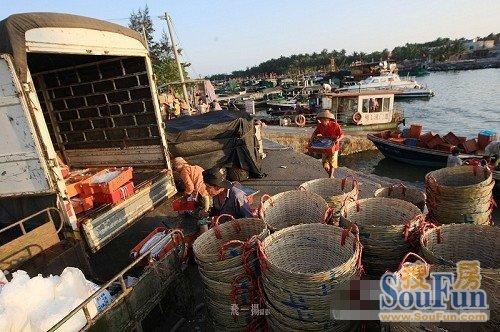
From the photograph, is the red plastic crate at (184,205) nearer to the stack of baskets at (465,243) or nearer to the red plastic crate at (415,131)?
the stack of baskets at (465,243)

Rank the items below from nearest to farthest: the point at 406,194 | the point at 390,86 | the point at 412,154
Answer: the point at 406,194, the point at 412,154, the point at 390,86

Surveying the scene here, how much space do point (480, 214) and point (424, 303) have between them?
196 centimetres

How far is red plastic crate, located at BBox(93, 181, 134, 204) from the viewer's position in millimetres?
5527

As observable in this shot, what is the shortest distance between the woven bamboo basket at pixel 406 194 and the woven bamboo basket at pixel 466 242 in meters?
1.11

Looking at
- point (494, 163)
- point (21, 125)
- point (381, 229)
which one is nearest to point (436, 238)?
point (381, 229)

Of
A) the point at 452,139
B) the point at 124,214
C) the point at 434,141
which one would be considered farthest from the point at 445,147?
the point at 124,214

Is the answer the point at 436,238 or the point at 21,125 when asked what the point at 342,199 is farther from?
the point at 21,125

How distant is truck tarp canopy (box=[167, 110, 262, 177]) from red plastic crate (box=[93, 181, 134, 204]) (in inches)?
98.1

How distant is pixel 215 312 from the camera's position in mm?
3396

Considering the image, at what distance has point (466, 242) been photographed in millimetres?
3025

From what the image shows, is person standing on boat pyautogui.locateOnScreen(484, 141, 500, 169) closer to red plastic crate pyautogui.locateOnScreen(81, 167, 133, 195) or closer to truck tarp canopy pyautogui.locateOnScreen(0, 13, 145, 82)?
red plastic crate pyautogui.locateOnScreen(81, 167, 133, 195)

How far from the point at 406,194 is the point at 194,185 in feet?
12.3

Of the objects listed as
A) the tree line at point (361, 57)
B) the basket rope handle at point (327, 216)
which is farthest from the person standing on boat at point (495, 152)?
the tree line at point (361, 57)

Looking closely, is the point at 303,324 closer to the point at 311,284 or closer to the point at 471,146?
the point at 311,284
